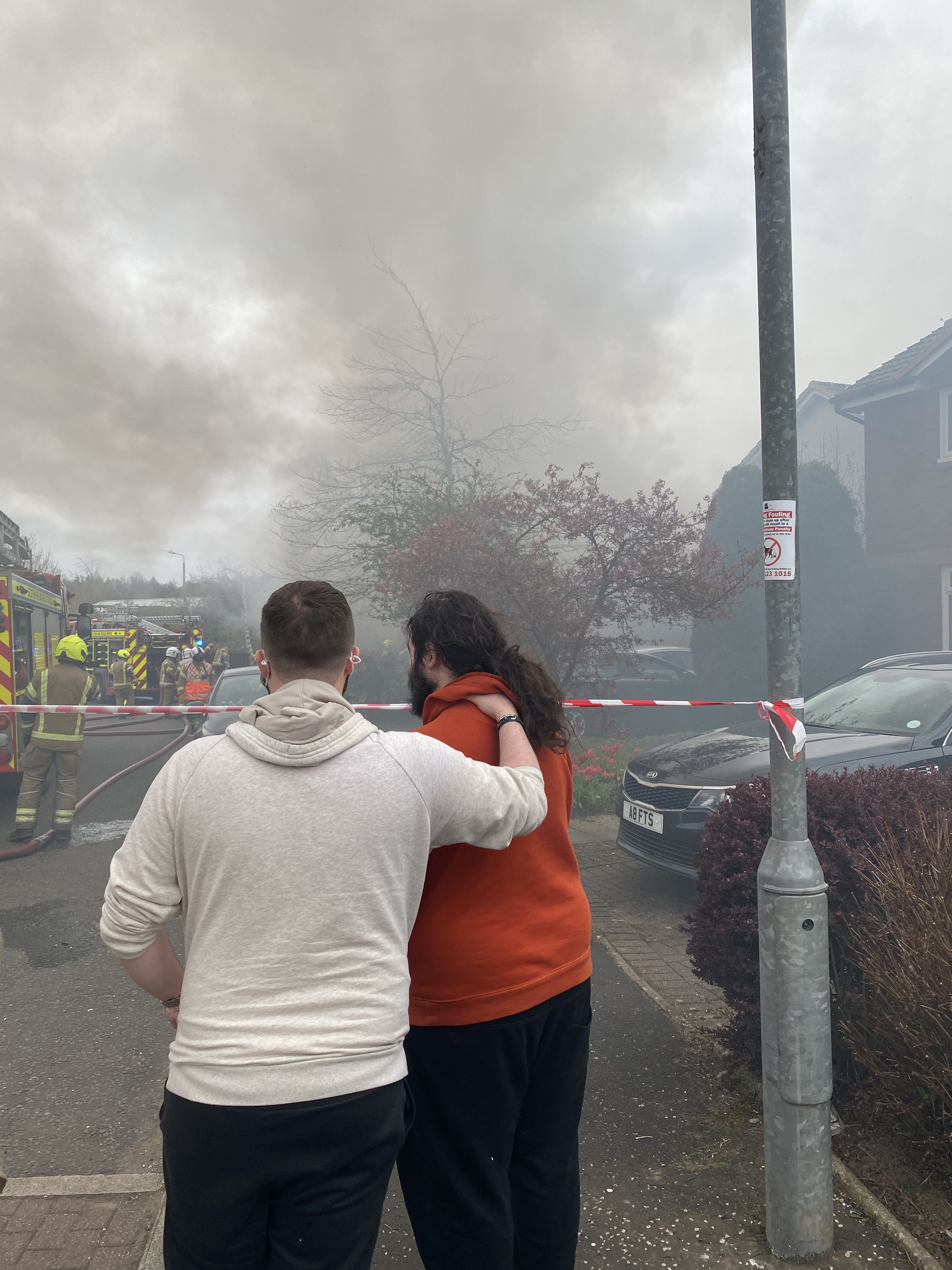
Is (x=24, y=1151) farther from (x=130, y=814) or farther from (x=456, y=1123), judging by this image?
(x=130, y=814)

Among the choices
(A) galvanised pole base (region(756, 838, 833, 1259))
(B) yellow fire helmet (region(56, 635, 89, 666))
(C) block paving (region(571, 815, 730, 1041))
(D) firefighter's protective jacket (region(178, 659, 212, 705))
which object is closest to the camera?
(A) galvanised pole base (region(756, 838, 833, 1259))

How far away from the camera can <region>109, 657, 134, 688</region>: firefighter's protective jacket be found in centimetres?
2092

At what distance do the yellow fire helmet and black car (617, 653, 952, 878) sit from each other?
468 cm

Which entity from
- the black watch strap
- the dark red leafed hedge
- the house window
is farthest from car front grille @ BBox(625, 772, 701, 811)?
the house window

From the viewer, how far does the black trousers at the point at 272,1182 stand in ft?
4.38

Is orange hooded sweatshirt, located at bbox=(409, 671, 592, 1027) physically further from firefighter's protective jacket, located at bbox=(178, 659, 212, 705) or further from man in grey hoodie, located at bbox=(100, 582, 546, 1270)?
firefighter's protective jacket, located at bbox=(178, 659, 212, 705)

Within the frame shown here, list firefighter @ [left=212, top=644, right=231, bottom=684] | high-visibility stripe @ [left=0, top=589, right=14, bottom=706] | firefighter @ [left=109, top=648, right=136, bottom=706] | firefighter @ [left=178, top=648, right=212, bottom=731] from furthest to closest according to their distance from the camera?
1. firefighter @ [left=109, top=648, right=136, bottom=706]
2. firefighter @ [left=212, top=644, right=231, bottom=684]
3. firefighter @ [left=178, top=648, right=212, bottom=731]
4. high-visibility stripe @ [left=0, top=589, right=14, bottom=706]

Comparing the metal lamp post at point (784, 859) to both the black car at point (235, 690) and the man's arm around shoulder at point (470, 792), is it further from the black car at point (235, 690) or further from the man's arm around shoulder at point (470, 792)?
the black car at point (235, 690)

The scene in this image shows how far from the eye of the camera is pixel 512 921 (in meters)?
1.74

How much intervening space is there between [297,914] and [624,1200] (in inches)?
74.2

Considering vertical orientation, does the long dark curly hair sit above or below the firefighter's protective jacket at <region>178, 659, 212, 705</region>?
above

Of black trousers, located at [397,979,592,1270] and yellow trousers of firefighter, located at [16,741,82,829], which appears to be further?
yellow trousers of firefighter, located at [16,741,82,829]

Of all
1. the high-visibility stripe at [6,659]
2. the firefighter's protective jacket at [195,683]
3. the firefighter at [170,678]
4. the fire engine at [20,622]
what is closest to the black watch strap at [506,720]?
the fire engine at [20,622]

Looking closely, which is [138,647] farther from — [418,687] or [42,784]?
[418,687]
